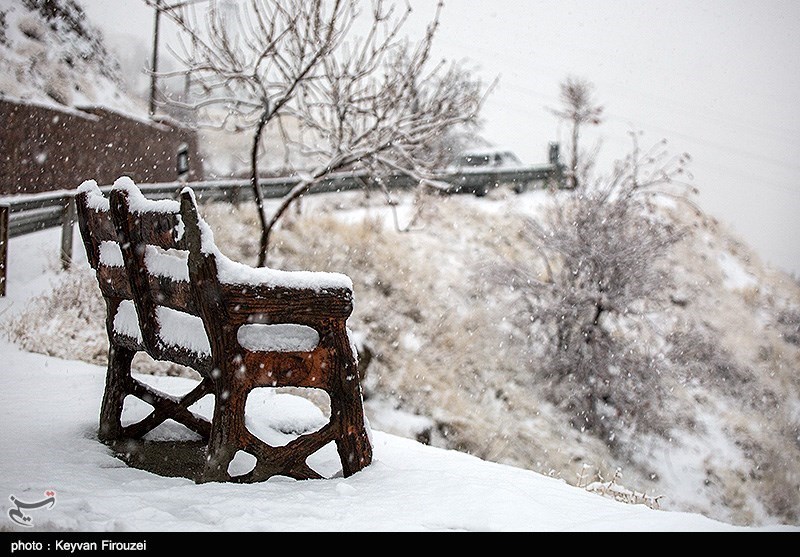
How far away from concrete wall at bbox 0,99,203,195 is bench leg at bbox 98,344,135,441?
4.54 m

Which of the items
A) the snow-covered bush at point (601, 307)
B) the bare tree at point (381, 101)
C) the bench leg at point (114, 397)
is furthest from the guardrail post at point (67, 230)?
the snow-covered bush at point (601, 307)

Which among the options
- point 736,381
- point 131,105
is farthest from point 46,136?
point 736,381

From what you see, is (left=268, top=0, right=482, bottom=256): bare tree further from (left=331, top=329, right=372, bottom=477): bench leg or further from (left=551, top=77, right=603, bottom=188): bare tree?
(left=551, top=77, right=603, bottom=188): bare tree

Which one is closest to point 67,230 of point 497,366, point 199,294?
point 199,294

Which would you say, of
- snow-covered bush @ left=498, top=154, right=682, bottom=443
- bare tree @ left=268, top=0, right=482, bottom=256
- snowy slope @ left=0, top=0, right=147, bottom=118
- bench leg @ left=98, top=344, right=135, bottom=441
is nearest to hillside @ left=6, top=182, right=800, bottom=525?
snow-covered bush @ left=498, top=154, right=682, bottom=443

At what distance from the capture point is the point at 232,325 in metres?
2.08

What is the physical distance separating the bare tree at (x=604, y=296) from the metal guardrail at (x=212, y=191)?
214 centimetres

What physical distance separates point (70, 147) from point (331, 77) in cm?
391

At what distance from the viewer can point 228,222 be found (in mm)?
8766

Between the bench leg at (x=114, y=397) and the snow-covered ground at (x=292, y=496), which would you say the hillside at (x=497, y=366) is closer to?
the bench leg at (x=114, y=397)

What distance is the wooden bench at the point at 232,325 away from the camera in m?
2.05

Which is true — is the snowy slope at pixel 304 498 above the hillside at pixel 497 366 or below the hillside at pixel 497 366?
above

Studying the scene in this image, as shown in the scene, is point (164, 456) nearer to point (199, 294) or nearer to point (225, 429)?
point (225, 429)
